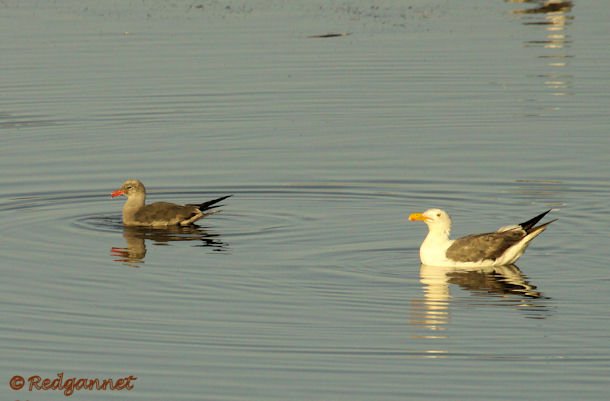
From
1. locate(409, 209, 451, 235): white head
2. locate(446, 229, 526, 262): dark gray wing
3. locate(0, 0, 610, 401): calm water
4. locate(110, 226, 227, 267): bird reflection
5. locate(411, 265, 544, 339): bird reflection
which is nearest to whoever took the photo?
locate(0, 0, 610, 401): calm water

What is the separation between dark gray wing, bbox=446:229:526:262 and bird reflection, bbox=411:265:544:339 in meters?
0.18

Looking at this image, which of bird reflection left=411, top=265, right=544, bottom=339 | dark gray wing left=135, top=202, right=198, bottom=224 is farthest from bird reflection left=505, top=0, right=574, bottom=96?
bird reflection left=411, top=265, right=544, bottom=339

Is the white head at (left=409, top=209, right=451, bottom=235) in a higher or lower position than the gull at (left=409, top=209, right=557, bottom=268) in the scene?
higher

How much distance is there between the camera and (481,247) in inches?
685

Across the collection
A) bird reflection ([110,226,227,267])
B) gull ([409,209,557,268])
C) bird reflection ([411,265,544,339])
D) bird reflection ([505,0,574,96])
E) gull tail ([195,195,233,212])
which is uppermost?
bird reflection ([505,0,574,96])

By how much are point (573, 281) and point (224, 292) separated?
→ 377cm

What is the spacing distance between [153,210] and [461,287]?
5.41 metres

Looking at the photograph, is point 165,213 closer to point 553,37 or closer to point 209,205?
point 209,205

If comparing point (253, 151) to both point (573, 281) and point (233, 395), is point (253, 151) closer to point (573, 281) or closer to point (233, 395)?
point (573, 281)

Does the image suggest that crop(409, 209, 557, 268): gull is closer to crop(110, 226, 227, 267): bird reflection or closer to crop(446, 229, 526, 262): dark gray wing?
crop(446, 229, 526, 262): dark gray wing

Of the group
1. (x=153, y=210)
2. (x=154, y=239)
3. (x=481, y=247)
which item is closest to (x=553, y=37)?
(x=153, y=210)

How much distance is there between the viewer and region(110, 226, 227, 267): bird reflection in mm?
18250

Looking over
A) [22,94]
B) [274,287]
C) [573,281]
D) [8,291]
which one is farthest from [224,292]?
[22,94]

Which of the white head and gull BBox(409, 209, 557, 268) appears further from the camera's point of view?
the white head
